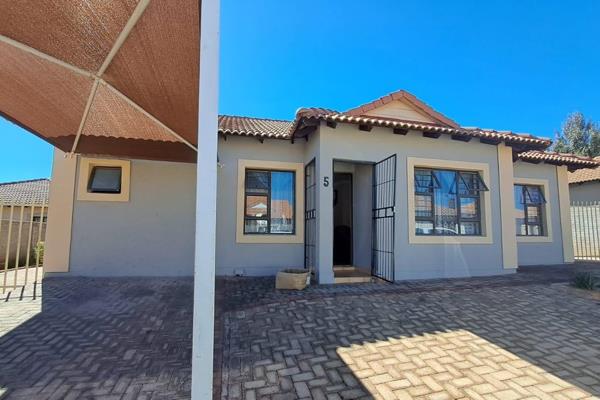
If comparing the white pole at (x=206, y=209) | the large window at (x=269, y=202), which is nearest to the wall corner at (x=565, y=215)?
the large window at (x=269, y=202)

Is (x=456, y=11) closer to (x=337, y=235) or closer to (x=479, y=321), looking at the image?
(x=337, y=235)

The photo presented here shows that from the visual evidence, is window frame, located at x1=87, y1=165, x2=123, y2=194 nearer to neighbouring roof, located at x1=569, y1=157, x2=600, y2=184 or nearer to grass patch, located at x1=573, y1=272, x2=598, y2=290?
grass patch, located at x1=573, y1=272, x2=598, y2=290

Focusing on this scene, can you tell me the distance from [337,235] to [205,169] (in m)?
9.65

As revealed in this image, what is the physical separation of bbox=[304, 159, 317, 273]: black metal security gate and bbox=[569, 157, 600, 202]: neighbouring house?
17.4m

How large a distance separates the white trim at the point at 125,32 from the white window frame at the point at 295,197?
575cm

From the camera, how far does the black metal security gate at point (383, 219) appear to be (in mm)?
8617

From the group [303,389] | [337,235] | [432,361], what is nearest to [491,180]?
[337,235]

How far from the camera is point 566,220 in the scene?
42.2 ft

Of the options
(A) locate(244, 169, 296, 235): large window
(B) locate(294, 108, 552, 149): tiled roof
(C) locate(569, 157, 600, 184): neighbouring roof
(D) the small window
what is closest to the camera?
(B) locate(294, 108, 552, 149): tiled roof

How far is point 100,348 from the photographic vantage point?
176 inches

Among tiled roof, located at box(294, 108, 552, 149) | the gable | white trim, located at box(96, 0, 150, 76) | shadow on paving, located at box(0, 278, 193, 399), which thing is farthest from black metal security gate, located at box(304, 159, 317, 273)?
white trim, located at box(96, 0, 150, 76)

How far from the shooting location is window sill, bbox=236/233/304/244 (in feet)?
31.9

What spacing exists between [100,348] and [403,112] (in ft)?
36.5

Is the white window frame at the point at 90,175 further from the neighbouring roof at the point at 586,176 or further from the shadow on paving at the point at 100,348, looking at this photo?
the neighbouring roof at the point at 586,176
